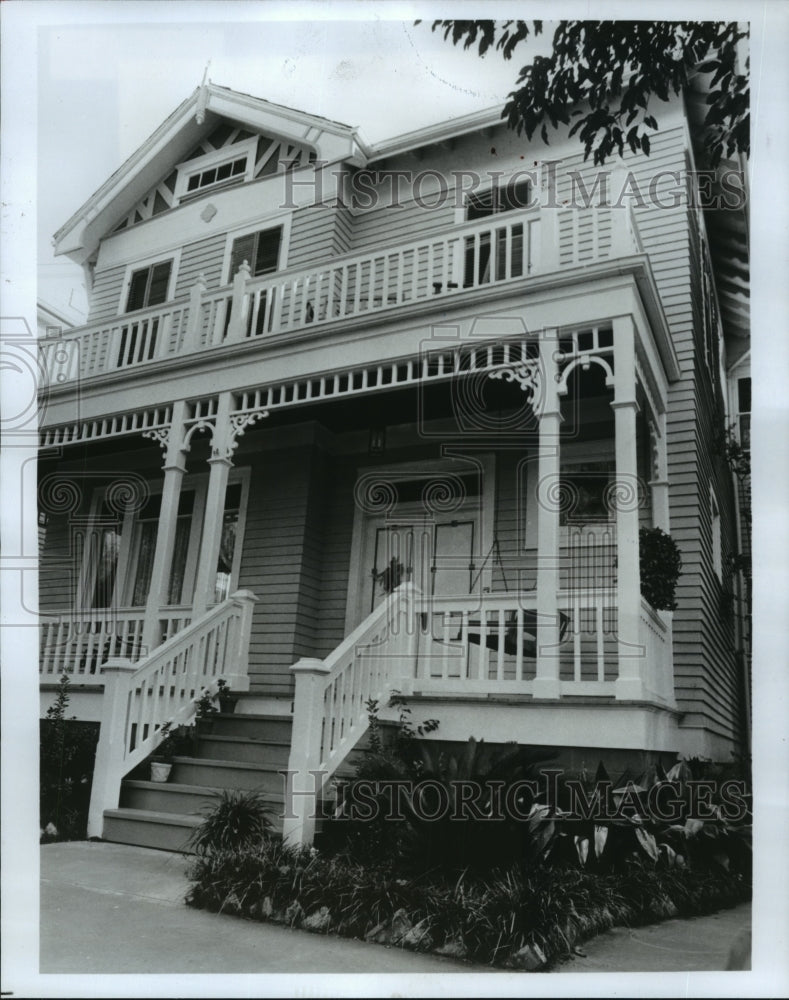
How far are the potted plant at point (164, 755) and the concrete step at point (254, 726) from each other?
1.53ft

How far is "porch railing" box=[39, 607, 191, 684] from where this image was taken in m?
8.64

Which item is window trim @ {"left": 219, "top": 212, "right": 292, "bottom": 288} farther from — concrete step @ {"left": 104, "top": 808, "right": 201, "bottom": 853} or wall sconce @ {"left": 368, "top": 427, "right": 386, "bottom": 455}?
concrete step @ {"left": 104, "top": 808, "right": 201, "bottom": 853}

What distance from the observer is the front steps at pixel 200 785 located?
236 inches

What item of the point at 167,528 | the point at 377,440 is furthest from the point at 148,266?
the point at 167,528

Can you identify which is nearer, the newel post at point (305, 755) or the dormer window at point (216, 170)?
the newel post at point (305, 755)

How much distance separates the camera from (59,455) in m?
10.3

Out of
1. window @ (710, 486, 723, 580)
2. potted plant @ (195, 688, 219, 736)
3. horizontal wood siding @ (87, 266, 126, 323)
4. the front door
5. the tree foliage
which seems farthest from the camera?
horizontal wood siding @ (87, 266, 126, 323)

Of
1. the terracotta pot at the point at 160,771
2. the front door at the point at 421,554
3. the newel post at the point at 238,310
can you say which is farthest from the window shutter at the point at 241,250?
the terracotta pot at the point at 160,771

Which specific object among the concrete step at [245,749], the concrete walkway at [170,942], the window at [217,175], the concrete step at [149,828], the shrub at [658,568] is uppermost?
the window at [217,175]

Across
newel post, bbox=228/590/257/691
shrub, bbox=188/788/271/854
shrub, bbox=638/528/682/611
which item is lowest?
shrub, bbox=188/788/271/854

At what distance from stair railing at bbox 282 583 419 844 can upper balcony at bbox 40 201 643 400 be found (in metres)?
2.83

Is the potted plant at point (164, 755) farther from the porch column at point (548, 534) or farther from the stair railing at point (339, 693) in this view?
the porch column at point (548, 534)

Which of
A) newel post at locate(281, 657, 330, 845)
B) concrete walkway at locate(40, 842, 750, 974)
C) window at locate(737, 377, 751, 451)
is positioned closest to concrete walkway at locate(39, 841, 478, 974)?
concrete walkway at locate(40, 842, 750, 974)

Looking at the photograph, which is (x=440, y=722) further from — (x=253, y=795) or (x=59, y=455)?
(x=59, y=455)
